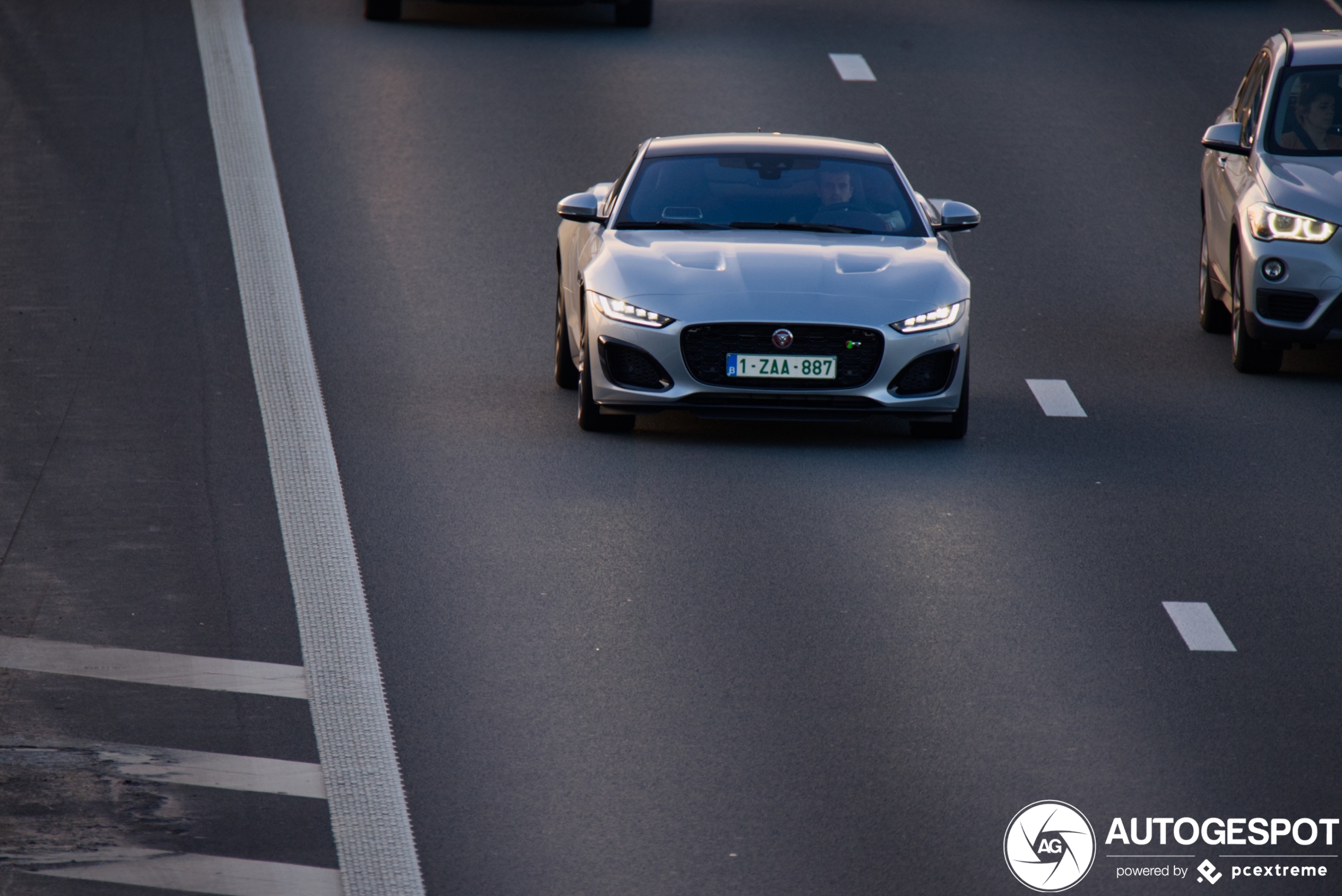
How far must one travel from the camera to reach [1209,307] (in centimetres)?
1463

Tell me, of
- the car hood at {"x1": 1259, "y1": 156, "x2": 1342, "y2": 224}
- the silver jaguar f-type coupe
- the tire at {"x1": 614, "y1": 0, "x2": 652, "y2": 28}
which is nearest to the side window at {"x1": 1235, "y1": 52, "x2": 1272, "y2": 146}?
the car hood at {"x1": 1259, "y1": 156, "x2": 1342, "y2": 224}

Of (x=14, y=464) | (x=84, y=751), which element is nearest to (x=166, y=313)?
(x=14, y=464)

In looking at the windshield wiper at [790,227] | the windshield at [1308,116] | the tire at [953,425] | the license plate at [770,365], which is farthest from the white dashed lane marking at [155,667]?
the windshield at [1308,116]

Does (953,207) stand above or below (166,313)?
above

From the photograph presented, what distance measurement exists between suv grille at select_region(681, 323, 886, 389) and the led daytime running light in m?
0.14

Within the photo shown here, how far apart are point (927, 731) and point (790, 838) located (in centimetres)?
107

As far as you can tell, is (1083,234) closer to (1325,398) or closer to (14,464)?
(1325,398)

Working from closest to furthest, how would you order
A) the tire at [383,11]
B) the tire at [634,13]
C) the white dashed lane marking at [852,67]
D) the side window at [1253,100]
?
the side window at [1253,100] → the white dashed lane marking at [852,67] → the tire at [383,11] → the tire at [634,13]

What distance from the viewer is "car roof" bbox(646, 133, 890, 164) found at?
41.8ft

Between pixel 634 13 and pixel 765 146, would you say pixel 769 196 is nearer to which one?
pixel 765 146

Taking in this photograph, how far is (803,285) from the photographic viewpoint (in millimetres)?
11359

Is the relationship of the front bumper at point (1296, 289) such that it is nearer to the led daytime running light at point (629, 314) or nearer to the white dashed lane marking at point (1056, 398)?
the white dashed lane marking at point (1056, 398)

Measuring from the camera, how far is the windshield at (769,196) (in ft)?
40.4

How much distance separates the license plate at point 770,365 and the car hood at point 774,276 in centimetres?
19
